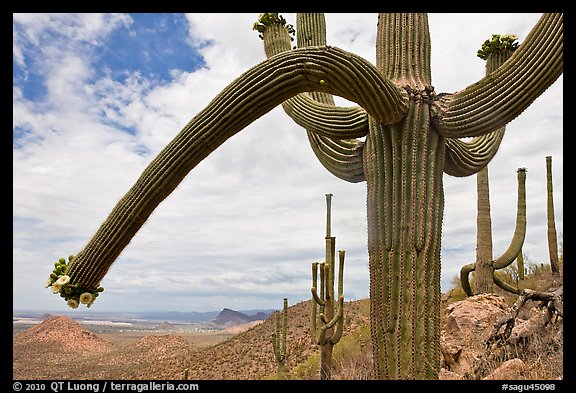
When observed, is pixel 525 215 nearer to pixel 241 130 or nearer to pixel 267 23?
pixel 267 23

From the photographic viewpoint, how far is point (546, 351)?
7.26 metres

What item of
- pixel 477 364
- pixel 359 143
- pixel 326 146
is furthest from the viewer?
pixel 477 364

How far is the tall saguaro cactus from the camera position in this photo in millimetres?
3957

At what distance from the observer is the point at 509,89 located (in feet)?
15.7

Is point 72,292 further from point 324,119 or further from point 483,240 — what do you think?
point 483,240

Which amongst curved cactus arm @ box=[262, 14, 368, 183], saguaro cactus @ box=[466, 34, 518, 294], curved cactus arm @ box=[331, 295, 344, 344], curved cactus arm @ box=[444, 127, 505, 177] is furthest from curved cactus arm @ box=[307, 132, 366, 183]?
saguaro cactus @ box=[466, 34, 518, 294]

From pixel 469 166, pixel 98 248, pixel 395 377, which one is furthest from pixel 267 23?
pixel 395 377

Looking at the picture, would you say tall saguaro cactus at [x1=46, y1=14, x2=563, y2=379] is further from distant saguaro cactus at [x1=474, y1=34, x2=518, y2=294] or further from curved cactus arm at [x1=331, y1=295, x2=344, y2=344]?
distant saguaro cactus at [x1=474, y1=34, x2=518, y2=294]

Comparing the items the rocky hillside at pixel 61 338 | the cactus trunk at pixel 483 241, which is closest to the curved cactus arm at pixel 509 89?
the cactus trunk at pixel 483 241

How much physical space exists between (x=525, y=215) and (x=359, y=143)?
743 centimetres

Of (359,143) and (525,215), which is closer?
(359,143)

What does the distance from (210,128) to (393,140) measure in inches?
74.4

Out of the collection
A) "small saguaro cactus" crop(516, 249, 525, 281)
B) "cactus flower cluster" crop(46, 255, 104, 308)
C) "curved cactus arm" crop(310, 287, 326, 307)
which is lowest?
"curved cactus arm" crop(310, 287, 326, 307)

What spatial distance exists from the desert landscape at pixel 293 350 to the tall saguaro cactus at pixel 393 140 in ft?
7.95
